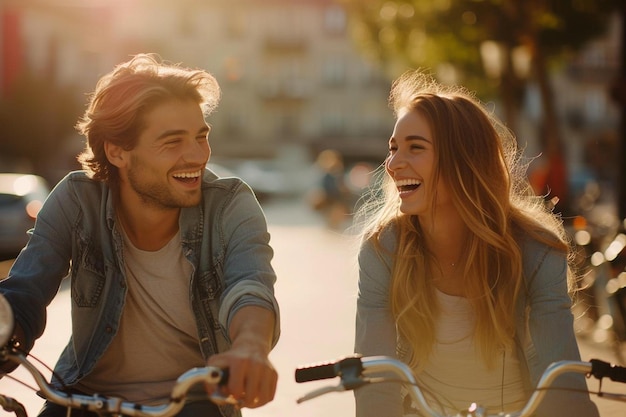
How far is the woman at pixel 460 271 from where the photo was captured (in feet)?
12.4

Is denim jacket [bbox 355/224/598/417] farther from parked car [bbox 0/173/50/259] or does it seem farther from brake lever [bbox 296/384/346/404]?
parked car [bbox 0/173/50/259]

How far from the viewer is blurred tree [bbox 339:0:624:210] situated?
78.1 feet

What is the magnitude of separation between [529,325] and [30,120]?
41.8 metres

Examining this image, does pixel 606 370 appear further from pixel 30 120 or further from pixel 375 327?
pixel 30 120

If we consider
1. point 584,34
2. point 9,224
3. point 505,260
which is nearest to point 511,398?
point 505,260

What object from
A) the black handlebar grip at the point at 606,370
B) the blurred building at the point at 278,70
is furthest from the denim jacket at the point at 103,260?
the blurred building at the point at 278,70

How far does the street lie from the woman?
531mm

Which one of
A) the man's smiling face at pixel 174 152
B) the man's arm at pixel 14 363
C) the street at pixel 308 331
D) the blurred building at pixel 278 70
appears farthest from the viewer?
the blurred building at pixel 278 70

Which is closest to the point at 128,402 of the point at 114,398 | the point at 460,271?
the point at 114,398

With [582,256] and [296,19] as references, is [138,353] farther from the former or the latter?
[296,19]

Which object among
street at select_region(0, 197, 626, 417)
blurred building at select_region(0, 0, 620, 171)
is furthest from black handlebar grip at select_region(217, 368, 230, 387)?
blurred building at select_region(0, 0, 620, 171)

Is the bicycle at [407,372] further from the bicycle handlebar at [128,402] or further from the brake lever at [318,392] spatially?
the bicycle handlebar at [128,402]

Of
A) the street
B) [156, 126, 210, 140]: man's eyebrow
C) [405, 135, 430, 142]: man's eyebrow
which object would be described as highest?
the street

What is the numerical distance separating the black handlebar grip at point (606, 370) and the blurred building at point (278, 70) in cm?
6960
